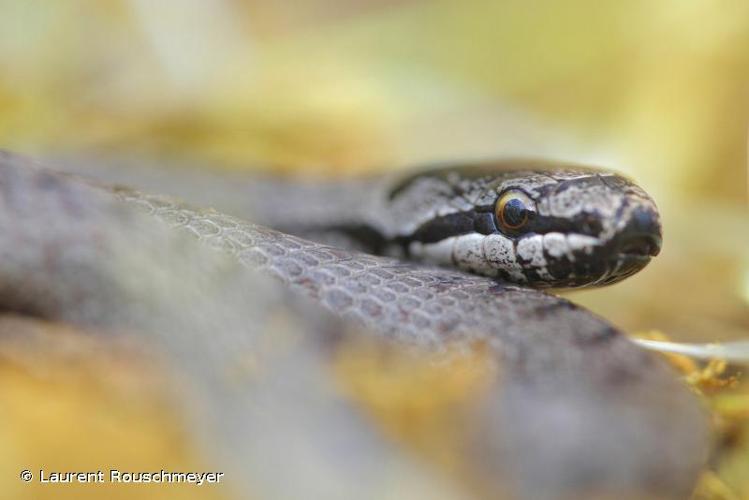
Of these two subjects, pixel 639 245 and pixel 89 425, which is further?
pixel 639 245

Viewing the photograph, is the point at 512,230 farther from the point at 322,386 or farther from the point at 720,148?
the point at 720,148

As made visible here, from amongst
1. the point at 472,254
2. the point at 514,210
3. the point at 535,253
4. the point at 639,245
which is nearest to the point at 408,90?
the point at 472,254

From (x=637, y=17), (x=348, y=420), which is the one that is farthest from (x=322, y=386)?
(x=637, y=17)

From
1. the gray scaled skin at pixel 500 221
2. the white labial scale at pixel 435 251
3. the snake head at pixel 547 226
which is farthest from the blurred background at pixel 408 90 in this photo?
the snake head at pixel 547 226

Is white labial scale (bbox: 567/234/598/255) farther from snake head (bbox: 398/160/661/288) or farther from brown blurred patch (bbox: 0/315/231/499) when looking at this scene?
brown blurred patch (bbox: 0/315/231/499)

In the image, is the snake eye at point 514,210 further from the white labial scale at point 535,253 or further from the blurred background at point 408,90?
the blurred background at point 408,90

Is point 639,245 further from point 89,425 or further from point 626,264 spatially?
point 89,425
